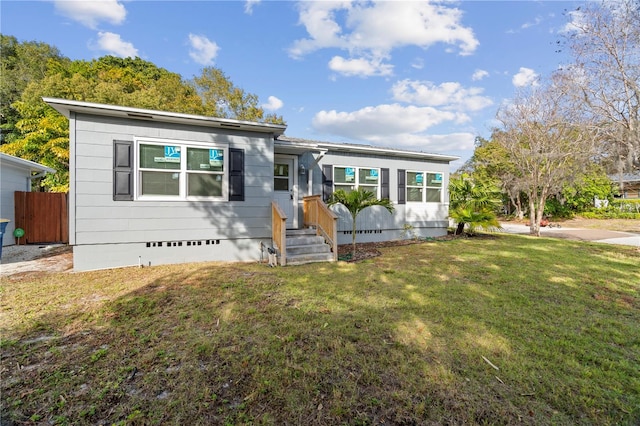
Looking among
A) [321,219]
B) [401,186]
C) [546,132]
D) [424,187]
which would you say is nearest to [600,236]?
[546,132]

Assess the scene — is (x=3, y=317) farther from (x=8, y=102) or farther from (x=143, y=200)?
(x=8, y=102)

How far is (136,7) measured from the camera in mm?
7594

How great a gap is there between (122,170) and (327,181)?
5.42 metres

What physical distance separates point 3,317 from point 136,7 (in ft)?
27.0

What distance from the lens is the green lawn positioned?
76.3 inches

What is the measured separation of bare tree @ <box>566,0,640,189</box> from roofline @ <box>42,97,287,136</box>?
29.1 feet

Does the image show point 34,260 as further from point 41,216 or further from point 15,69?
point 15,69

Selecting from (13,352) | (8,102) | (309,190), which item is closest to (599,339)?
(13,352)

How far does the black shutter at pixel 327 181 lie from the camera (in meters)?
8.91

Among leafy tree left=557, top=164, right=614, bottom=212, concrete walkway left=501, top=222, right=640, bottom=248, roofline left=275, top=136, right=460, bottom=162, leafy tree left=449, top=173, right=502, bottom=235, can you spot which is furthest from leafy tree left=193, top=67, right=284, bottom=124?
leafy tree left=557, top=164, right=614, bottom=212

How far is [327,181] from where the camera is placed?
8953 millimetres

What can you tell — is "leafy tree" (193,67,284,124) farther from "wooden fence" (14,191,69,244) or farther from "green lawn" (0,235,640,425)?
"green lawn" (0,235,640,425)

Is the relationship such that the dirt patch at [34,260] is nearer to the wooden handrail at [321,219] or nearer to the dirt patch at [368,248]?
the wooden handrail at [321,219]

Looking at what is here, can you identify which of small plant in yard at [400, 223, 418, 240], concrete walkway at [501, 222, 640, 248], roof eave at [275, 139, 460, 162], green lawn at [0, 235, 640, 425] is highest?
roof eave at [275, 139, 460, 162]
